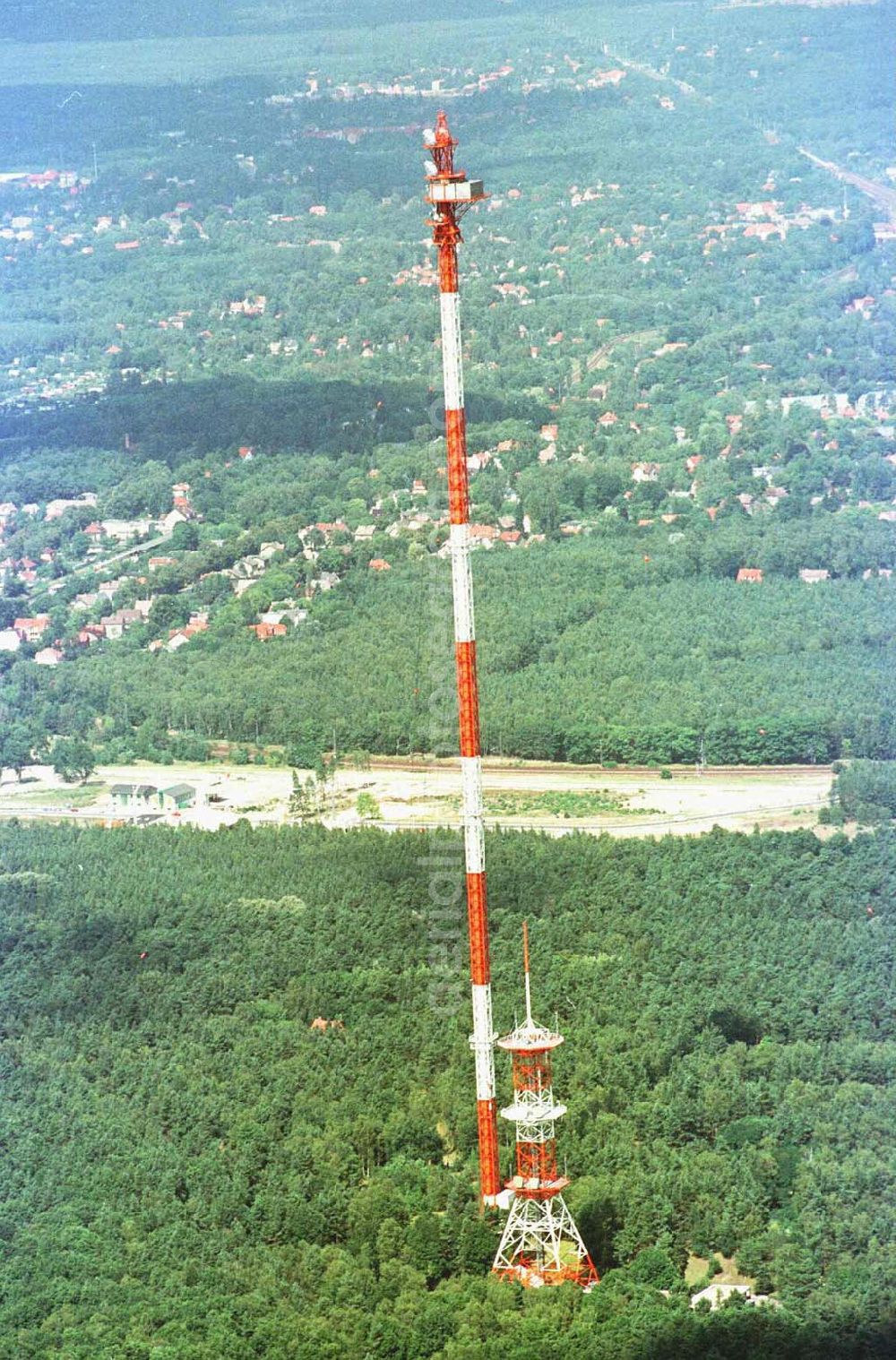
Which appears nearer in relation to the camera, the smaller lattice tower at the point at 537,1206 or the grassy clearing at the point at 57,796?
the smaller lattice tower at the point at 537,1206

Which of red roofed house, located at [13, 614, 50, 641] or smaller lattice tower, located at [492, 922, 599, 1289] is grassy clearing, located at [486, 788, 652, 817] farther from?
red roofed house, located at [13, 614, 50, 641]

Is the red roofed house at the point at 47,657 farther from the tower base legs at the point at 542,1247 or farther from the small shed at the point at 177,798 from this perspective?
the tower base legs at the point at 542,1247

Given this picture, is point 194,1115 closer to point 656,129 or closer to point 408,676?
point 408,676

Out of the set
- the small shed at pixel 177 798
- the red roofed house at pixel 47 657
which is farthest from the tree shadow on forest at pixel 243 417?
the small shed at pixel 177 798

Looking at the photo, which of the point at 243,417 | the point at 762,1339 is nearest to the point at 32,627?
the point at 243,417

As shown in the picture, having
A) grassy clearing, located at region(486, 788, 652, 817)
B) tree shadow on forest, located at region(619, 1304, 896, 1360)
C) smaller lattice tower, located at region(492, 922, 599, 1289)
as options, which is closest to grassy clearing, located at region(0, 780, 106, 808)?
grassy clearing, located at region(486, 788, 652, 817)

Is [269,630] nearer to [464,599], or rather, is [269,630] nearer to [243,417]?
[243,417]
